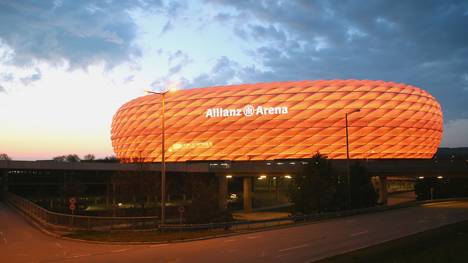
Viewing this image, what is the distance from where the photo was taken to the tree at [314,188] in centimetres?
3728

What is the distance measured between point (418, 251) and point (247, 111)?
69.6 m

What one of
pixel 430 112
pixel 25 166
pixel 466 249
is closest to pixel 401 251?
pixel 466 249

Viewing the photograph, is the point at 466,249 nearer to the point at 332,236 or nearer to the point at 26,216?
the point at 332,236

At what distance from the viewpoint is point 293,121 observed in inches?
3337

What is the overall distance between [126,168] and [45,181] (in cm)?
1534

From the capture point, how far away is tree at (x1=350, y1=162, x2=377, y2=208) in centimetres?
4341

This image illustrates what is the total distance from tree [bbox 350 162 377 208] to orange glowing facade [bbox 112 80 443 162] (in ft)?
130

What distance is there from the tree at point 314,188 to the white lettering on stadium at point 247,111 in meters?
46.5

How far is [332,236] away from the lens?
23.5 m

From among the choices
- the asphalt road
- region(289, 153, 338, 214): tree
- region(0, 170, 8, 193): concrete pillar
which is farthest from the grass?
region(0, 170, 8, 193): concrete pillar

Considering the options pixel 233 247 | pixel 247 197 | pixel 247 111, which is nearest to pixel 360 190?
pixel 247 197

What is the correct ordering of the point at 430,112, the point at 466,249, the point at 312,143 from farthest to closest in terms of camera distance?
the point at 430,112, the point at 312,143, the point at 466,249

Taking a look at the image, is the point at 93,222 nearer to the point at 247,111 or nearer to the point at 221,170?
the point at 221,170

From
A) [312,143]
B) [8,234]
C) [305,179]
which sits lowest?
[8,234]
